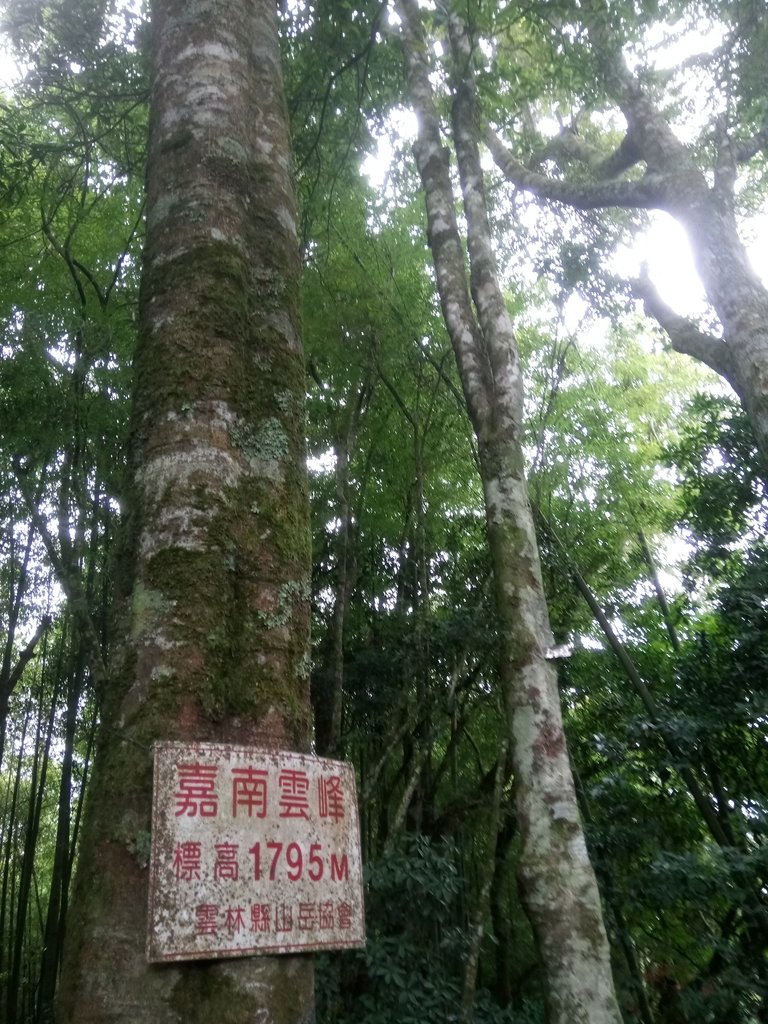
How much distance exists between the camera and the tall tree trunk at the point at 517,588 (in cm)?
231

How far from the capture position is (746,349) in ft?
15.2

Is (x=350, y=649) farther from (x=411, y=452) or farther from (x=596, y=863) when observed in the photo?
(x=596, y=863)

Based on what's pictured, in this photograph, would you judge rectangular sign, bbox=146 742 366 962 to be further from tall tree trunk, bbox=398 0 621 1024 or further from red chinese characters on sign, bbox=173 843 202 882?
tall tree trunk, bbox=398 0 621 1024

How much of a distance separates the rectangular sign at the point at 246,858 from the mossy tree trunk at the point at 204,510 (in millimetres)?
37

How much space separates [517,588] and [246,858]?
74.2 inches

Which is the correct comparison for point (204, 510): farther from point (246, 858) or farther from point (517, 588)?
point (517, 588)

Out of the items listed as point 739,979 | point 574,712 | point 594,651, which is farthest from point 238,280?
point 574,712

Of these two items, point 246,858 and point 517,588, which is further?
point 517,588

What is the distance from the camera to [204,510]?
1.45m

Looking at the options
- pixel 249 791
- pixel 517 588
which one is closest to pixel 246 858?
pixel 249 791

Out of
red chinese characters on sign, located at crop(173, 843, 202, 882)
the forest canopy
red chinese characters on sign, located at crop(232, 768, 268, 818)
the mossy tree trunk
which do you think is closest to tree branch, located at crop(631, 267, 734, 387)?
the forest canopy

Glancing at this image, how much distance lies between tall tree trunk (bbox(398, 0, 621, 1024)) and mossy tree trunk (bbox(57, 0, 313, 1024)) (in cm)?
137

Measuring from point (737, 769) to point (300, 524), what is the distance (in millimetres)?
5413

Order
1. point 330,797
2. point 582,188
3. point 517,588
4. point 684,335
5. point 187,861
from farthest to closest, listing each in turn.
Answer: point 582,188 → point 684,335 → point 517,588 → point 330,797 → point 187,861
